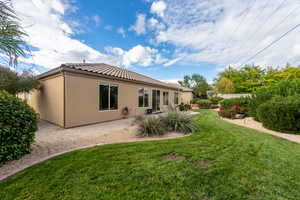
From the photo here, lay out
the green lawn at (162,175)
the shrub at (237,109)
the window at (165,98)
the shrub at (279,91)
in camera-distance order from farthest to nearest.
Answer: the window at (165,98) → the shrub at (237,109) → the shrub at (279,91) → the green lawn at (162,175)

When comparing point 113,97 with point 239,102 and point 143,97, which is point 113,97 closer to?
point 143,97

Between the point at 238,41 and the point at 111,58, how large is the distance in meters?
13.8

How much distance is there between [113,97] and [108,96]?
0.39 m

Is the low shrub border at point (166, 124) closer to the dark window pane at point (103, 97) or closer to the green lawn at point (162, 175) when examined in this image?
the green lawn at point (162, 175)

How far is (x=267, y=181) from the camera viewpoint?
1.94 metres

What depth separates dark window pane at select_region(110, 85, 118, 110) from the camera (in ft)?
24.5

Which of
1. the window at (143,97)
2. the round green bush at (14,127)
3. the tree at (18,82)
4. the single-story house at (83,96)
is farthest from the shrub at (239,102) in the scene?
the tree at (18,82)

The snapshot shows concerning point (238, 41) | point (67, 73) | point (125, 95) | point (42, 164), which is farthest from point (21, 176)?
point (238, 41)

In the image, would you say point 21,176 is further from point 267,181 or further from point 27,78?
point 27,78

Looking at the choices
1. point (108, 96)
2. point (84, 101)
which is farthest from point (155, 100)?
point (84, 101)

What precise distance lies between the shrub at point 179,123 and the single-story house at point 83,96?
826 millimetres

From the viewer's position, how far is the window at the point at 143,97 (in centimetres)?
980

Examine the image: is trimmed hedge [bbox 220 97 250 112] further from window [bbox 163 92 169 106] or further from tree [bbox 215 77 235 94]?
tree [bbox 215 77 235 94]

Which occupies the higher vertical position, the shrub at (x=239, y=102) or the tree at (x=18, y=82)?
the tree at (x=18, y=82)
